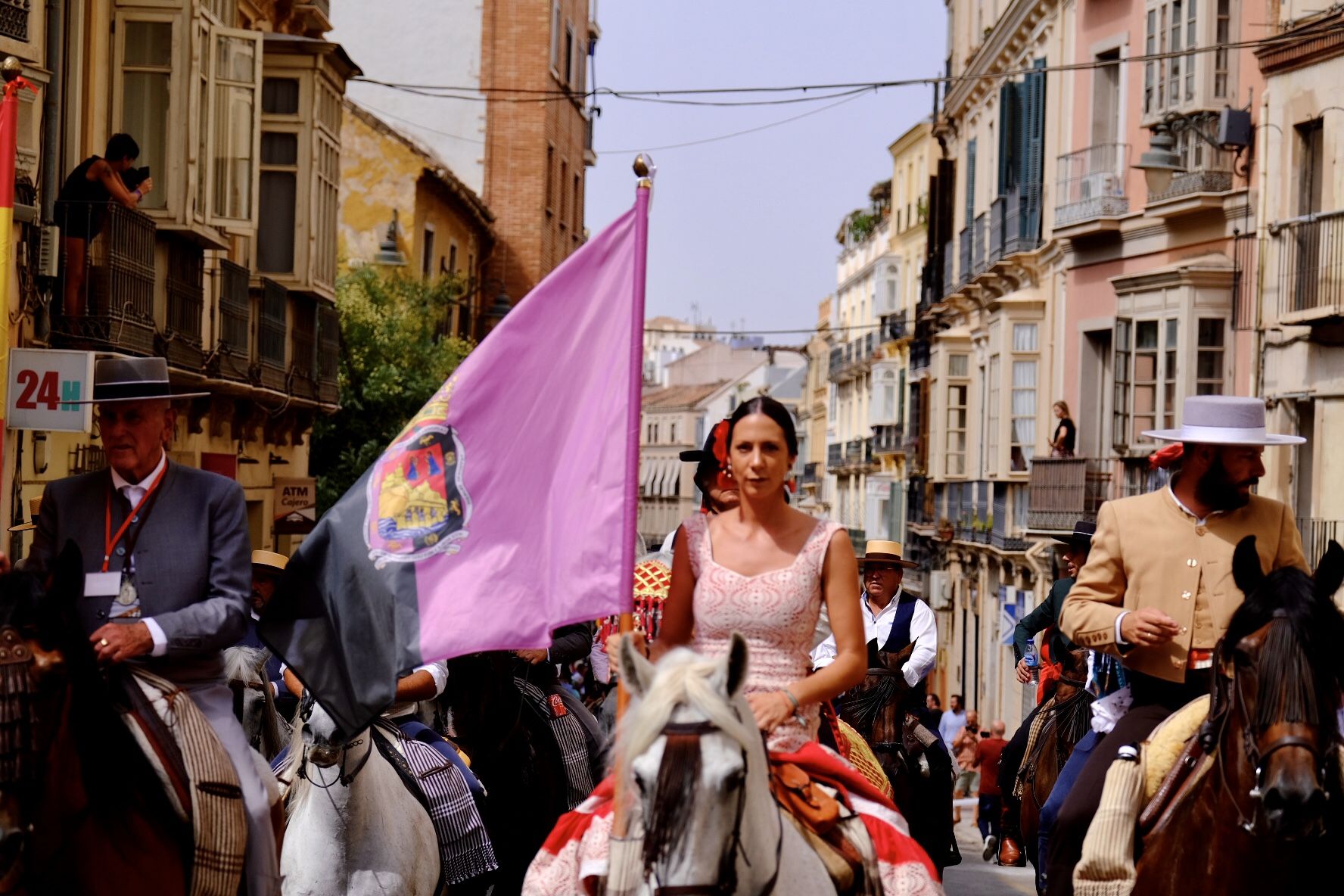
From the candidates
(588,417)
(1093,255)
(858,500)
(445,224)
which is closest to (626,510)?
(588,417)

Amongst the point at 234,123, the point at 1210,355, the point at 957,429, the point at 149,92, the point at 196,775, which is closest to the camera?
the point at 196,775

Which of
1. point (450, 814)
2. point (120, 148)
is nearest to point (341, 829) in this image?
point (450, 814)

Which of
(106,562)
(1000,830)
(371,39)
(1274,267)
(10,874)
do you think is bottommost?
(1000,830)

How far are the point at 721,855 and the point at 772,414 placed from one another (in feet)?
6.08

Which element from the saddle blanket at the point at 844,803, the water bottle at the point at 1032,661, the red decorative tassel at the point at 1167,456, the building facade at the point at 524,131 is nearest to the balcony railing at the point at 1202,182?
the water bottle at the point at 1032,661

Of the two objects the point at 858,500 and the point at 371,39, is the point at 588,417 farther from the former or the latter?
the point at 858,500

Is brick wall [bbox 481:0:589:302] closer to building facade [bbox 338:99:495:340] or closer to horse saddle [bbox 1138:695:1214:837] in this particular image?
building facade [bbox 338:99:495:340]

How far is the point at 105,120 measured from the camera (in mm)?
20828

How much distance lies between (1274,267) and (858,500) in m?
54.7

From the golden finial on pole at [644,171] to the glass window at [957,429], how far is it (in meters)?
39.8

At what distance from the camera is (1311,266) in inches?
994

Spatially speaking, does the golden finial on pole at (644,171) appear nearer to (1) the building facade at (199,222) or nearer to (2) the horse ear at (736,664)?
(2) the horse ear at (736,664)

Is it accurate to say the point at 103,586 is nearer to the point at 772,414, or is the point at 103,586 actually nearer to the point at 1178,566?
the point at 772,414

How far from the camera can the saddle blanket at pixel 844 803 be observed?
6406 mm
